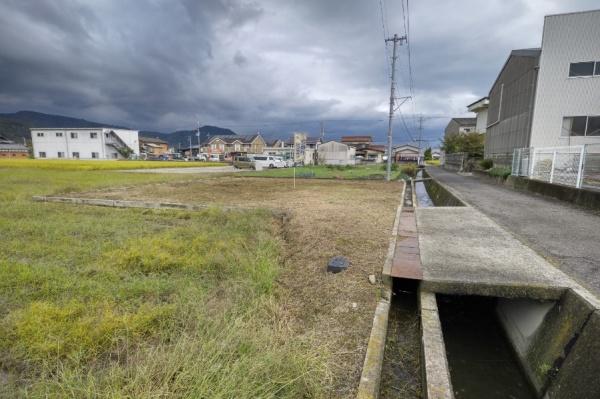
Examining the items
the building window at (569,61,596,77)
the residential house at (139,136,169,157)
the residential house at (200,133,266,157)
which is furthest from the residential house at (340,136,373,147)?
the building window at (569,61,596,77)

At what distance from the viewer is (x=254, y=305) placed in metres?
2.77

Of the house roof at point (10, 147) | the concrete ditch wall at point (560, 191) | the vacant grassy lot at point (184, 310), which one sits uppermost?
the house roof at point (10, 147)

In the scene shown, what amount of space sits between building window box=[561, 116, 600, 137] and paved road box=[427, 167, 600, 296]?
9963 mm

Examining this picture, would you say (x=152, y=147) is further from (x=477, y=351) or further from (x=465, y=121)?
(x=477, y=351)

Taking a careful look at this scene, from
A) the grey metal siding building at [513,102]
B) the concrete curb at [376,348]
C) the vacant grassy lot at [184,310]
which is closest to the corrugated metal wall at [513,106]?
the grey metal siding building at [513,102]

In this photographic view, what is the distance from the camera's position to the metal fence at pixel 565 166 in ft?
25.4

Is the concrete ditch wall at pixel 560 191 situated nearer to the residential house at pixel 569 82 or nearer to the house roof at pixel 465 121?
the residential house at pixel 569 82

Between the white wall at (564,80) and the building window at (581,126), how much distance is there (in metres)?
0.21

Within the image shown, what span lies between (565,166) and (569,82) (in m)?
10.0

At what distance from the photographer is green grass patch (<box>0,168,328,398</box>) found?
1.75 meters

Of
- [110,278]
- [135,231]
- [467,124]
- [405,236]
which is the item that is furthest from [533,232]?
[467,124]

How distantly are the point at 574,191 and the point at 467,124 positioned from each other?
5220 cm

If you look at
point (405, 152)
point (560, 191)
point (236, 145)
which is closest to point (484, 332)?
point (560, 191)

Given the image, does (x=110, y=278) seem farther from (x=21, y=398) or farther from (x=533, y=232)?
(x=533, y=232)
